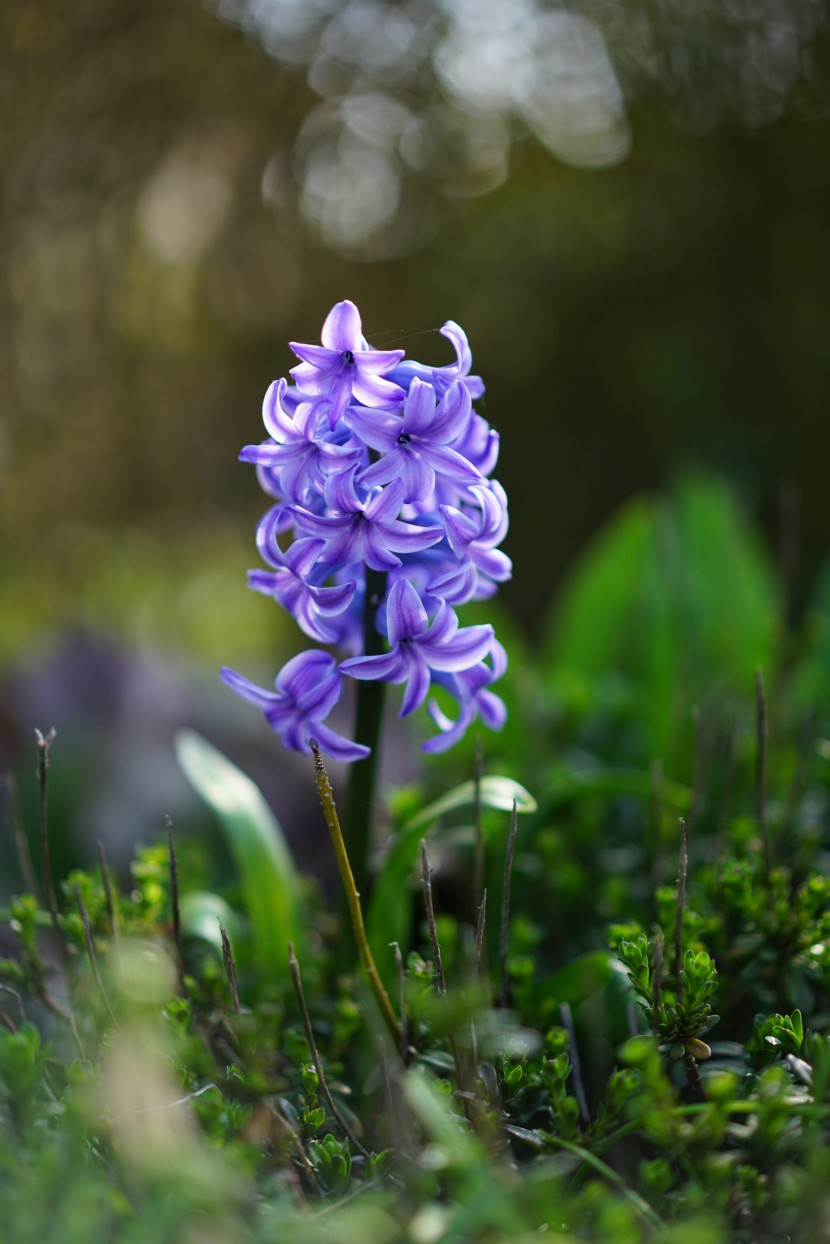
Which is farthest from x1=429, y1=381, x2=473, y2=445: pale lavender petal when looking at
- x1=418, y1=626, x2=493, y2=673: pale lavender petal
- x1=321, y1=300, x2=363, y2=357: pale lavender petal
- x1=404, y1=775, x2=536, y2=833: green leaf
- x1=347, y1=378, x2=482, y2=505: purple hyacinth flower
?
x1=404, y1=775, x2=536, y2=833: green leaf

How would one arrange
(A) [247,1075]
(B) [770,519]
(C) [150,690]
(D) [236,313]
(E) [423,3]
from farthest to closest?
(D) [236,313], (B) [770,519], (E) [423,3], (C) [150,690], (A) [247,1075]

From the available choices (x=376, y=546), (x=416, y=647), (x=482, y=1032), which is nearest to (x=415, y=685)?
(x=416, y=647)

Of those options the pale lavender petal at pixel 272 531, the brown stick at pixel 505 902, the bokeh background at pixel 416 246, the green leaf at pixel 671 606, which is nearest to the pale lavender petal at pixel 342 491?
the pale lavender petal at pixel 272 531

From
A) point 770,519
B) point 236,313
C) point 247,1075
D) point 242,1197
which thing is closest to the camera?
point 242,1197

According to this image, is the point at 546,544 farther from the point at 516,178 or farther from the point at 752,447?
the point at 516,178

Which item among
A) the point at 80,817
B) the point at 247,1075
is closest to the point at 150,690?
the point at 80,817

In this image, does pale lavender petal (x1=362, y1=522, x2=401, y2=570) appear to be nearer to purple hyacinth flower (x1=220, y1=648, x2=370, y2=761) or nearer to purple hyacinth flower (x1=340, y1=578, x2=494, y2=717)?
purple hyacinth flower (x1=340, y1=578, x2=494, y2=717)

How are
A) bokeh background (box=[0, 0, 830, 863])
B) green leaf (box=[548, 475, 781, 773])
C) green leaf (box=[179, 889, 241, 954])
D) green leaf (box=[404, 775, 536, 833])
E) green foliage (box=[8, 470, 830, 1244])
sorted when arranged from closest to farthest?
green foliage (box=[8, 470, 830, 1244]) → green leaf (box=[404, 775, 536, 833]) → green leaf (box=[179, 889, 241, 954]) → green leaf (box=[548, 475, 781, 773]) → bokeh background (box=[0, 0, 830, 863])

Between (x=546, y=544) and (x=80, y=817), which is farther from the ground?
(x=80, y=817)
